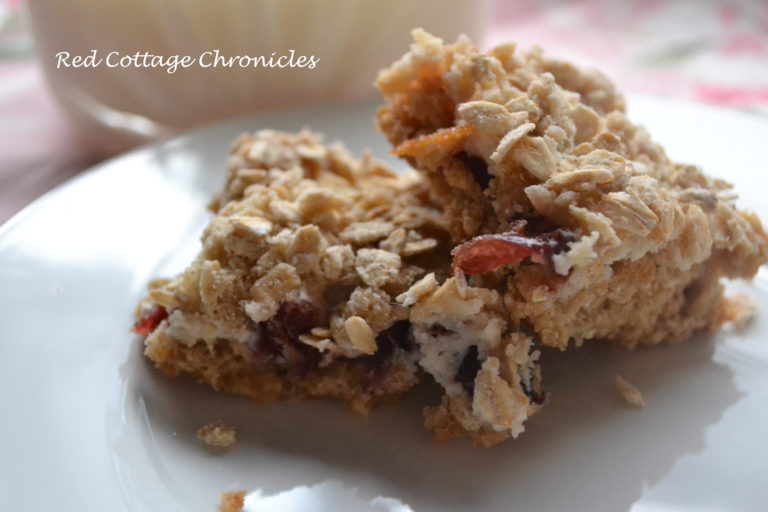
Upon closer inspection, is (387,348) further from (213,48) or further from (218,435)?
(213,48)

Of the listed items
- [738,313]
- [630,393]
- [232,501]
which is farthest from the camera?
[738,313]

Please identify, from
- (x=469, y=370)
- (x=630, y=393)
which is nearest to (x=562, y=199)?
(x=469, y=370)

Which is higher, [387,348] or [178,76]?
[178,76]

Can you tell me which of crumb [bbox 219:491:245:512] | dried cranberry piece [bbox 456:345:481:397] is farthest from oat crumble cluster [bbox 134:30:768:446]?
crumb [bbox 219:491:245:512]

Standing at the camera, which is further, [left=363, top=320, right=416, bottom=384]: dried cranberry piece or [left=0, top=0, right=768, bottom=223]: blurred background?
[left=0, top=0, right=768, bottom=223]: blurred background

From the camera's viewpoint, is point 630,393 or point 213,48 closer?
point 630,393

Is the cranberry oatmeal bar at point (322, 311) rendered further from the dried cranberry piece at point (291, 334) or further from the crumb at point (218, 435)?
the crumb at point (218, 435)

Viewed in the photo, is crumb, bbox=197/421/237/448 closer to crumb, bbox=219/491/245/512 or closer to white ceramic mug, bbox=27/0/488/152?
crumb, bbox=219/491/245/512
